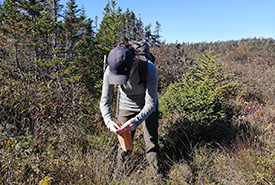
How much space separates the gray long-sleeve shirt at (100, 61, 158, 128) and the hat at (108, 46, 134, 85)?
263mm

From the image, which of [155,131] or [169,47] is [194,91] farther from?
[169,47]

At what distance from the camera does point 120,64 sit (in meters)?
1.79

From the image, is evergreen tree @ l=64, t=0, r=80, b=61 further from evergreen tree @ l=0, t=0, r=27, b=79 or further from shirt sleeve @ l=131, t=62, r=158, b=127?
shirt sleeve @ l=131, t=62, r=158, b=127

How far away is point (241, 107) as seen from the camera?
15.1 ft

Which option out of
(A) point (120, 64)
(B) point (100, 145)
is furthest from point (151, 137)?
(A) point (120, 64)

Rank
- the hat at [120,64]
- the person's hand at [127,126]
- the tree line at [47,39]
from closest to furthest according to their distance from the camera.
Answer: the hat at [120,64]
the person's hand at [127,126]
the tree line at [47,39]

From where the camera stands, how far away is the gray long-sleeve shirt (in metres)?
2.08

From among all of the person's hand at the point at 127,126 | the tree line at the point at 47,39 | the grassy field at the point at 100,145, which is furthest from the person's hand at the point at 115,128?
the tree line at the point at 47,39

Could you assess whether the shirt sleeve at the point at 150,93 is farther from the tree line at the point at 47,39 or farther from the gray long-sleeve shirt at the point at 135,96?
the tree line at the point at 47,39

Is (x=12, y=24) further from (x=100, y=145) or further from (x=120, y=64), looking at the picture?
(x=120, y=64)

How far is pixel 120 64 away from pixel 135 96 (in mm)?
659

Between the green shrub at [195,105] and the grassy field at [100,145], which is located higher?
the green shrub at [195,105]

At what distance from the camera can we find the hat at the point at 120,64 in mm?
1786

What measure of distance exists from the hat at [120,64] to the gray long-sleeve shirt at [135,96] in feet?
0.86
